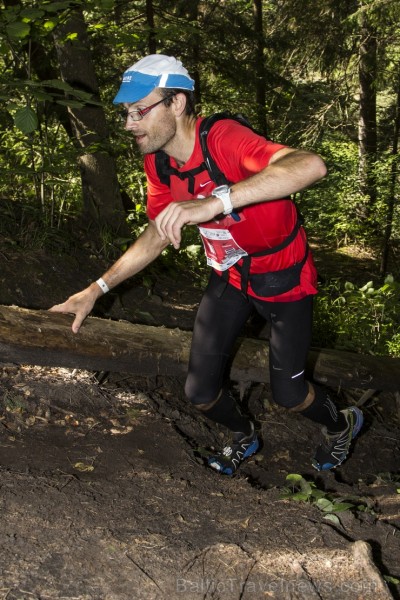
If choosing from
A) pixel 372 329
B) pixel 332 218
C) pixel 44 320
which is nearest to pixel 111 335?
pixel 44 320

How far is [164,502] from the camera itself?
12.8 ft

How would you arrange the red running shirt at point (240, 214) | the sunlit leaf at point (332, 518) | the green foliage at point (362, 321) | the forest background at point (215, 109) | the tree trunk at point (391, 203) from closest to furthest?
1. the red running shirt at point (240, 214)
2. the sunlit leaf at point (332, 518)
3. the forest background at point (215, 109)
4. the green foliage at point (362, 321)
5. the tree trunk at point (391, 203)

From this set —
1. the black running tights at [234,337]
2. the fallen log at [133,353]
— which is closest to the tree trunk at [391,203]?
the fallen log at [133,353]

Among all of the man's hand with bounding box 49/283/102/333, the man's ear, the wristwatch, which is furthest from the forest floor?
the man's ear

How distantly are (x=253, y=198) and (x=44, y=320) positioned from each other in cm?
196

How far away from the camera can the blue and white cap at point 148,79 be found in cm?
358

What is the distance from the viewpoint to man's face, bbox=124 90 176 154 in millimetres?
3629

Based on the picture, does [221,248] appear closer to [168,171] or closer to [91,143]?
[168,171]

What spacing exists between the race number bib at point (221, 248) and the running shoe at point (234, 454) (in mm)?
1546

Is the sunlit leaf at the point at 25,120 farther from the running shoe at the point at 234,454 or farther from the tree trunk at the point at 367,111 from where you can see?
the tree trunk at the point at 367,111

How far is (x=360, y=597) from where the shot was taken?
2.89 m

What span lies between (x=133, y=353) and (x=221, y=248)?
125 centimetres

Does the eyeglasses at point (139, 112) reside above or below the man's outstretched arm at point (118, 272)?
above

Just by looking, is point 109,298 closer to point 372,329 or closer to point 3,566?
point 372,329
